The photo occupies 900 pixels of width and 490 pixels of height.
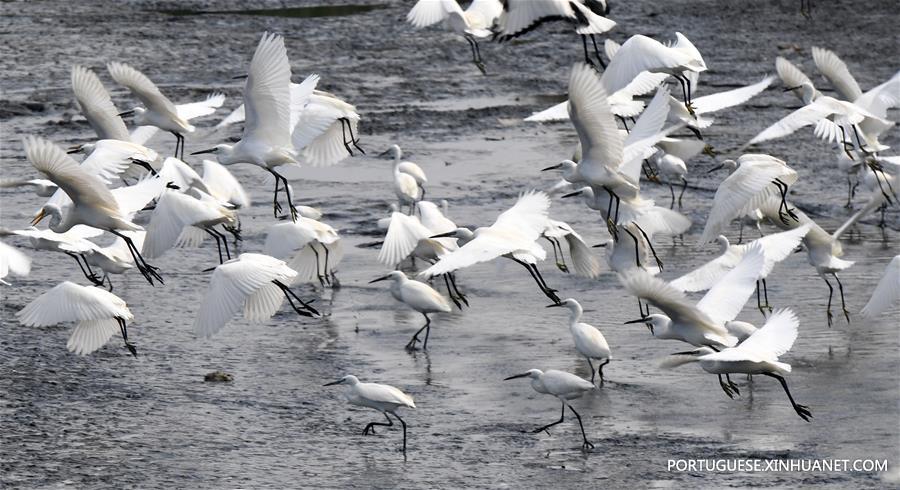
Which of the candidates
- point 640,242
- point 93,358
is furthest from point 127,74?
point 640,242

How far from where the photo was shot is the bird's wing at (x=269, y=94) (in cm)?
966

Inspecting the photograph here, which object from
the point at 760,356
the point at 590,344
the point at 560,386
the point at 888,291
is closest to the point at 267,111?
the point at 590,344

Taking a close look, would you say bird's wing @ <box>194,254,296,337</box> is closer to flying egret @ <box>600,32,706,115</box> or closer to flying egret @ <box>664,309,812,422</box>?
flying egret @ <box>664,309,812,422</box>

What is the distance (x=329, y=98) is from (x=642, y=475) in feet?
18.0

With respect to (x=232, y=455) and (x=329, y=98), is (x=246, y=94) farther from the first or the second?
(x=232, y=455)

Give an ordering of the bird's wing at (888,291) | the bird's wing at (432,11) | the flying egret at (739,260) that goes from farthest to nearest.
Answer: the bird's wing at (432,11), the flying egret at (739,260), the bird's wing at (888,291)

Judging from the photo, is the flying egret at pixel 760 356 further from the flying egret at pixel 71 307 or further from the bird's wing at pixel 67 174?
the bird's wing at pixel 67 174

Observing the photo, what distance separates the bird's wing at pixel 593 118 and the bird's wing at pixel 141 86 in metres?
3.33

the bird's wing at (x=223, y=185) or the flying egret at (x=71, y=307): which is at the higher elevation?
the flying egret at (x=71, y=307)

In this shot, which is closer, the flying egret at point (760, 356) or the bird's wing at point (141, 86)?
the flying egret at point (760, 356)

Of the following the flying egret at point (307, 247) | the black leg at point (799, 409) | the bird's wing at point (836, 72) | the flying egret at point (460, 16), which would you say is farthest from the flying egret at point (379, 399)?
the bird's wing at point (836, 72)

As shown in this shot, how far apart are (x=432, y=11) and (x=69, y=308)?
465 centimetres

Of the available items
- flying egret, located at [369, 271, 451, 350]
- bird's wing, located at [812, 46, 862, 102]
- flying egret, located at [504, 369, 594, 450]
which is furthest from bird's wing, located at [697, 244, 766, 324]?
bird's wing, located at [812, 46, 862, 102]

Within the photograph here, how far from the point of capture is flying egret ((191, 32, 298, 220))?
9688 mm
